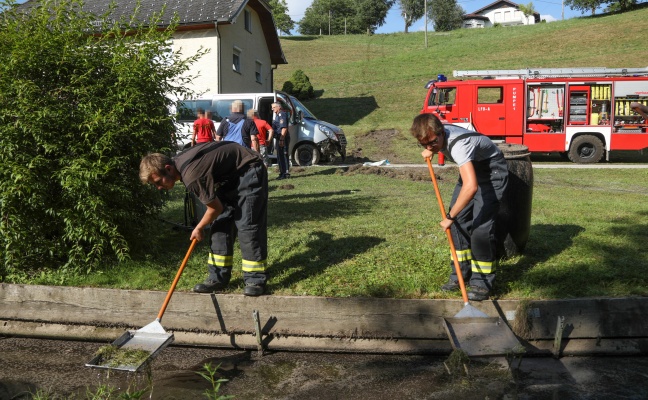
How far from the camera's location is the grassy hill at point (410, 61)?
26.9 m

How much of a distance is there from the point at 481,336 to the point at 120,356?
2.65 meters

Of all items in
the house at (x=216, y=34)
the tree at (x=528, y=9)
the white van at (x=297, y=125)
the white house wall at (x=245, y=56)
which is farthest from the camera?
the tree at (x=528, y=9)

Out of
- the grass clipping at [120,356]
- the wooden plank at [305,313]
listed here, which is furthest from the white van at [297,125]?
the grass clipping at [120,356]

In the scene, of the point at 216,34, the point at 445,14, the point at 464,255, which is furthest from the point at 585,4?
the point at 464,255

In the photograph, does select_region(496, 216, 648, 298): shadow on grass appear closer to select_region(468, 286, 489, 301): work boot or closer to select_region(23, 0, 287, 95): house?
select_region(468, 286, 489, 301): work boot

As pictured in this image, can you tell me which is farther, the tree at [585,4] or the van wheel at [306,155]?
the tree at [585,4]

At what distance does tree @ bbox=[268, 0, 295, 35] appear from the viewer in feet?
279

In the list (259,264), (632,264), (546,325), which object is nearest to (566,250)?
(632,264)

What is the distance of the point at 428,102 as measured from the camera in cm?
1800

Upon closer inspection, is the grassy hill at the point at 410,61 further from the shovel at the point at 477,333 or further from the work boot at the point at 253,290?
the shovel at the point at 477,333

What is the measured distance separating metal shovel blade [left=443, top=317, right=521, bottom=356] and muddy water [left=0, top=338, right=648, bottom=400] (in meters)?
0.16

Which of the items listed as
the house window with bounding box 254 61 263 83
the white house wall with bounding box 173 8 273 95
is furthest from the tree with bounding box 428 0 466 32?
the white house wall with bounding box 173 8 273 95

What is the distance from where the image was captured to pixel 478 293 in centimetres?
477

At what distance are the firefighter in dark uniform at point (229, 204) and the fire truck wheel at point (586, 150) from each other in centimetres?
1459
